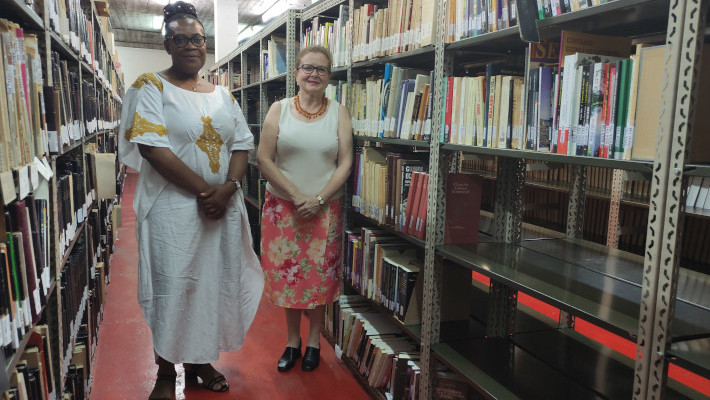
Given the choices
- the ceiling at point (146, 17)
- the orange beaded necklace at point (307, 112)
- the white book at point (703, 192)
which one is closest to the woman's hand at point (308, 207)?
the orange beaded necklace at point (307, 112)

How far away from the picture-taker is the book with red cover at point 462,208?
2002 mm

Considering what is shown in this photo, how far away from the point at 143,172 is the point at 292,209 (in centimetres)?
70

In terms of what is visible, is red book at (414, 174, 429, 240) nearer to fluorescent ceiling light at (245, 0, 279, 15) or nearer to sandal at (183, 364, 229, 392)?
sandal at (183, 364, 229, 392)

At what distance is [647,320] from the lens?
1.08 m

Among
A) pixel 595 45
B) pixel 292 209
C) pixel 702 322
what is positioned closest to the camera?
pixel 702 322

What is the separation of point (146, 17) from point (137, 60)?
277cm

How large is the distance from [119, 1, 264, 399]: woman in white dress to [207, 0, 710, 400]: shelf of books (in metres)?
0.67

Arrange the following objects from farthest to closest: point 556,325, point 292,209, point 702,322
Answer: point 292,209 < point 556,325 < point 702,322

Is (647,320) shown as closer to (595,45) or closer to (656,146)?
(656,146)

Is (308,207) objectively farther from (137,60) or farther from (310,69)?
(137,60)

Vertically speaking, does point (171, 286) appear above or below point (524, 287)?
below

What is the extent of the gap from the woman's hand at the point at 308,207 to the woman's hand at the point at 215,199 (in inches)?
14.3

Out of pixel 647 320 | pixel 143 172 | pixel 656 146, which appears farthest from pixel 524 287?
pixel 143 172

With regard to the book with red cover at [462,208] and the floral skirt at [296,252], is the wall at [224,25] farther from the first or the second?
the book with red cover at [462,208]
